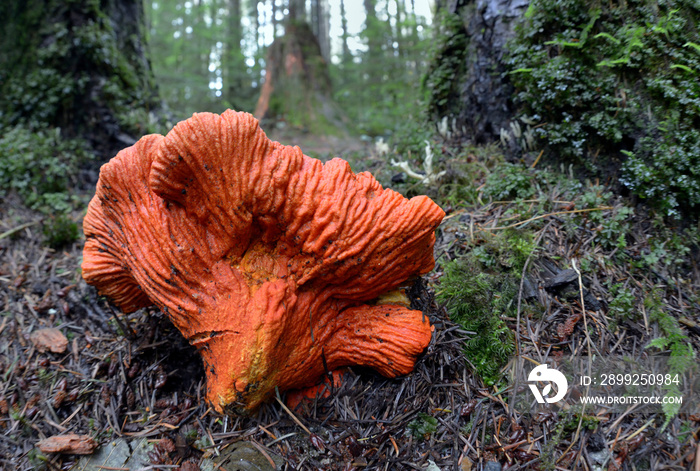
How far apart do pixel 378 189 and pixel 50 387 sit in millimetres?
2877

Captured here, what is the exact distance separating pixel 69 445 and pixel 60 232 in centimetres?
267

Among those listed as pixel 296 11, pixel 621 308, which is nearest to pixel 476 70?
pixel 621 308

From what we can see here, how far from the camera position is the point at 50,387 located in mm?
2875

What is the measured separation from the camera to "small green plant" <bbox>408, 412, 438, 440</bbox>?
2328mm

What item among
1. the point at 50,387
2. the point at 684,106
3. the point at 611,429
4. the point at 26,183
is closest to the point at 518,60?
the point at 684,106

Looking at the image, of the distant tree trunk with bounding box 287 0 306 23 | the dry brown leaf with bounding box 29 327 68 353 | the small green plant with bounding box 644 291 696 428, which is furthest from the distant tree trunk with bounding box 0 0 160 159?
the distant tree trunk with bounding box 287 0 306 23

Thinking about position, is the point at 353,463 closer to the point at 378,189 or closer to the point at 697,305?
the point at 378,189

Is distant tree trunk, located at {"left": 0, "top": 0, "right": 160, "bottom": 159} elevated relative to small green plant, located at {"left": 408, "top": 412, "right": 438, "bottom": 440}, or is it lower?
elevated

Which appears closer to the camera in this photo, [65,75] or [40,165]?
[40,165]

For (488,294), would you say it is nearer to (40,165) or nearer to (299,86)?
(40,165)

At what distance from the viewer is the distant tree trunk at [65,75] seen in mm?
5414

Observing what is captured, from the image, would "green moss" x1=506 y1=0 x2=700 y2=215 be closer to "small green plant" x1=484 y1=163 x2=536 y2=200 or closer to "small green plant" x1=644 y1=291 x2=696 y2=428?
"small green plant" x1=484 y1=163 x2=536 y2=200

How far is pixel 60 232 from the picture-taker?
166 inches

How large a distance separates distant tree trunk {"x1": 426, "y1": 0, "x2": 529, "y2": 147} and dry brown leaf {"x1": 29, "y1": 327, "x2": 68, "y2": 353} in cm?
468
